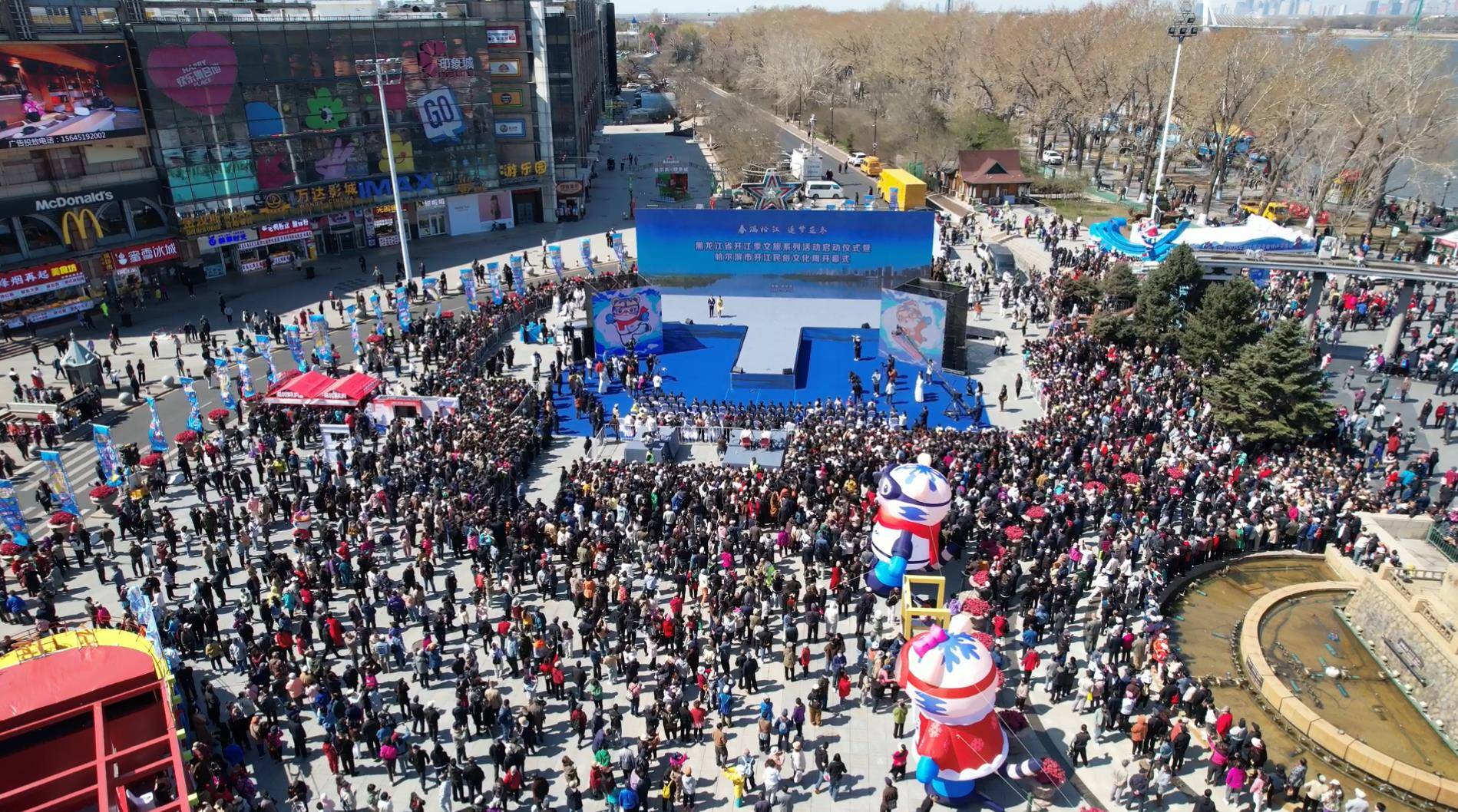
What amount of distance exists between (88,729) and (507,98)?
4501 cm

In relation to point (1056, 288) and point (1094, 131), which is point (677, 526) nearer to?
point (1056, 288)

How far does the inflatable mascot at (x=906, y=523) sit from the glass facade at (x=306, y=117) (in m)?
A: 36.1

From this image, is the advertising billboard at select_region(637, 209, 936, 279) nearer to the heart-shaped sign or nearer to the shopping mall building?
Answer: the shopping mall building

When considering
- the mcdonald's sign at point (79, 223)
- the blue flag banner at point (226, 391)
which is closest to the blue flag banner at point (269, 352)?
the blue flag banner at point (226, 391)

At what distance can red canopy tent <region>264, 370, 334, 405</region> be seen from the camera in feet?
88.3

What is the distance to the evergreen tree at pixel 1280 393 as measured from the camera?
2400 cm

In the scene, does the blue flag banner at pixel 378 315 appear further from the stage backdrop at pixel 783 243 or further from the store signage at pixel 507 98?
the store signage at pixel 507 98

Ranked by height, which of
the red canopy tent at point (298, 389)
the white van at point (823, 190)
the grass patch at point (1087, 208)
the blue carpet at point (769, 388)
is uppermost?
the white van at point (823, 190)

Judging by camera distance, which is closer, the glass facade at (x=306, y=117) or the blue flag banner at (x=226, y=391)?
the blue flag banner at (x=226, y=391)

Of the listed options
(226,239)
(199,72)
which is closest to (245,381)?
(226,239)

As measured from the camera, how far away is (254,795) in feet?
43.4

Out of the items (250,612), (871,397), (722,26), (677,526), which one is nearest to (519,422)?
(677,526)

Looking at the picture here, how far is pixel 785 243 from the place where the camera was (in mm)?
36469

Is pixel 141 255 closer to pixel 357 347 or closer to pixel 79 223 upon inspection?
pixel 79 223
